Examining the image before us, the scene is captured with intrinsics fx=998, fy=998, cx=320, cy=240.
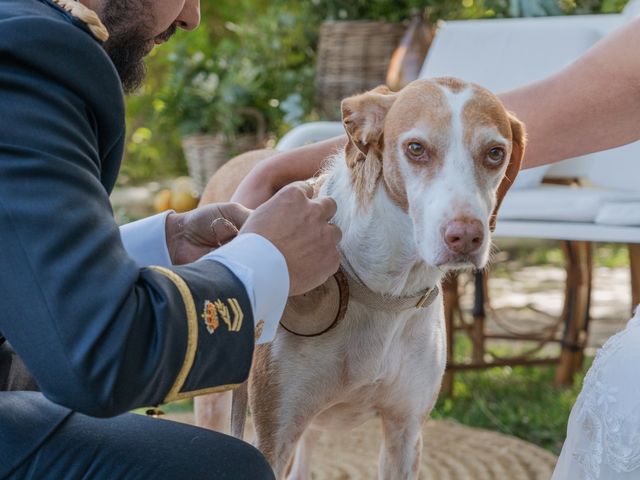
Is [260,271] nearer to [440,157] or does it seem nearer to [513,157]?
[440,157]

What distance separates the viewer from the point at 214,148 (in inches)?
204

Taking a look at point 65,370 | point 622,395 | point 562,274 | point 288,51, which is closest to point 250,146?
point 288,51

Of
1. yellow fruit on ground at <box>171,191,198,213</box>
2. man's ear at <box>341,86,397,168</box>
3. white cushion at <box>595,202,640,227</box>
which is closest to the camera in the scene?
man's ear at <box>341,86,397,168</box>

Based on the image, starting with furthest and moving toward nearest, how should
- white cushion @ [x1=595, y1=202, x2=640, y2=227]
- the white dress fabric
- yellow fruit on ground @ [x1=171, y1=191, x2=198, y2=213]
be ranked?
yellow fruit on ground @ [x1=171, y1=191, x2=198, y2=213] < white cushion @ [x1=595, y1=202, x2=640, y2=227] < the white dress fabric

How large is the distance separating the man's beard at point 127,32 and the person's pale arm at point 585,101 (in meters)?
0.83

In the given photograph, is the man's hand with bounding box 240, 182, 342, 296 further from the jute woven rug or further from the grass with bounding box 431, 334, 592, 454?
the grass with bounding box 431, 334, 592, 454

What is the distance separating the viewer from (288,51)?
5.34m

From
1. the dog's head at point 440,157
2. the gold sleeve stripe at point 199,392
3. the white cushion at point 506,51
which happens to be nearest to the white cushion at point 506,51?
the white cushion at point 506,51

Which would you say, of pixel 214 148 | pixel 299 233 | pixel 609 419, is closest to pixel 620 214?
pixel 609 419

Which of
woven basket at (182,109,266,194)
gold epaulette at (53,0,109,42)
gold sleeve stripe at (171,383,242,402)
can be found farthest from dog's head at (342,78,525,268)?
woven basket at (182,109,266,194)

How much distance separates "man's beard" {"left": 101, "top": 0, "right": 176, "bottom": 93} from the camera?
1.38 metres

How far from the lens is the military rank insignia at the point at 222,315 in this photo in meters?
1.18

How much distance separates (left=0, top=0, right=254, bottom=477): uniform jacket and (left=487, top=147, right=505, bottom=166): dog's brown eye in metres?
0.57

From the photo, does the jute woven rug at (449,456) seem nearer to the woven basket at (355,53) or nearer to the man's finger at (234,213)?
the man's finger at (234,213)
